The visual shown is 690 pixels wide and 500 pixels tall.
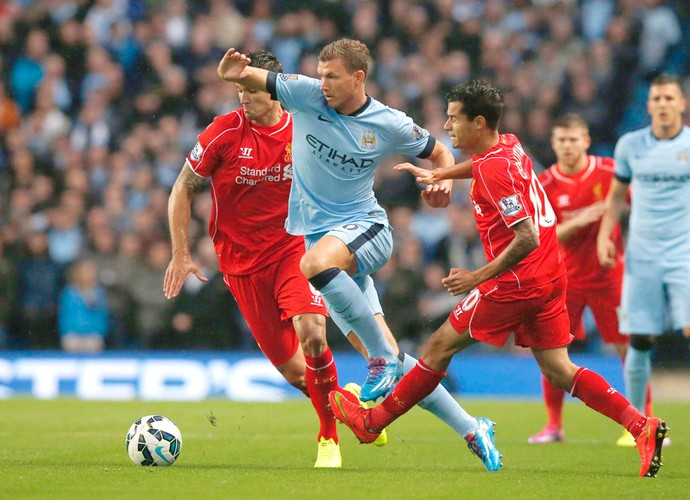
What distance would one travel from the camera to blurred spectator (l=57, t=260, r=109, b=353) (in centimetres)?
1558

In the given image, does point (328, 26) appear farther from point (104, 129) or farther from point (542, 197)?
point (542, 197)

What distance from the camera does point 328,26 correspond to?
18.3 m

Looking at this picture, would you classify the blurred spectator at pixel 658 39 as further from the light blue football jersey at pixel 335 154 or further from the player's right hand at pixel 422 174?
the player's right hand at pixel 422 174

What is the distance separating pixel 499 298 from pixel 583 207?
3471mm

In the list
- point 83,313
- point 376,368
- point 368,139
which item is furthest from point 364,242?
point 83,313

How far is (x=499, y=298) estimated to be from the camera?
23.6 feet

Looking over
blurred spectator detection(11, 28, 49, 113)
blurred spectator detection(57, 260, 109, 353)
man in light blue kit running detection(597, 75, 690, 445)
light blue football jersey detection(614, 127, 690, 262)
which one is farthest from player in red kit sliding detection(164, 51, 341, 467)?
blurred spectator detection(11, 28, 49, 113)

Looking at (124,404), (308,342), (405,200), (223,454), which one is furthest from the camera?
(405,200)

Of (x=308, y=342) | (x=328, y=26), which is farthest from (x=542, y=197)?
(x=328, y=26)

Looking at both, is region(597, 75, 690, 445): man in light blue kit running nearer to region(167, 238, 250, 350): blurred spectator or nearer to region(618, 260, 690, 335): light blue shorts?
region(618, 260, 690, 335): light blue shorts

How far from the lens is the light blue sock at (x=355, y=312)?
23.9 ft

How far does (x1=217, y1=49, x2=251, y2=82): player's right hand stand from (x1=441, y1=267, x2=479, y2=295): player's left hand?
1.74 m

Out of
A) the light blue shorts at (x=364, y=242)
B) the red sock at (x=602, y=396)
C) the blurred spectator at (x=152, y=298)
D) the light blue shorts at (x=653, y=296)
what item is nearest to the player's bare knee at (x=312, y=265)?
the light blue shorts at (x=364, y=242)

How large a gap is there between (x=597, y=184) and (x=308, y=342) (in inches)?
151
